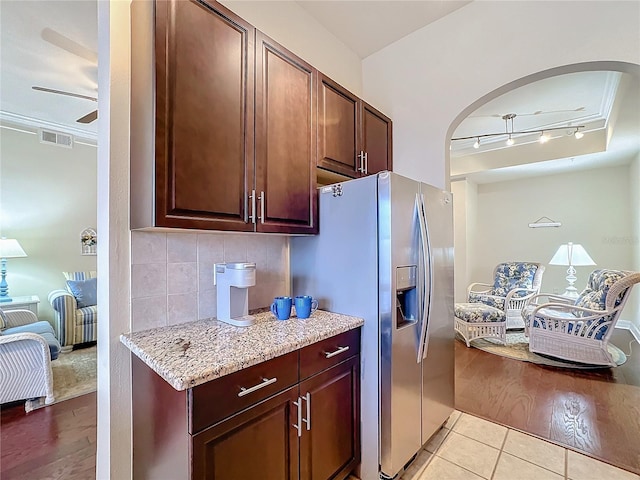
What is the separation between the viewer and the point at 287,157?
1663 millimetres

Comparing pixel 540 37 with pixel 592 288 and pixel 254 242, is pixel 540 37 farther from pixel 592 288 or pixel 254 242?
pixel 592 288

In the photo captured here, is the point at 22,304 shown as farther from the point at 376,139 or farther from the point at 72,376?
the point at 376,139

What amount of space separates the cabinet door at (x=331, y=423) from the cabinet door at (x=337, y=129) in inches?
48.4

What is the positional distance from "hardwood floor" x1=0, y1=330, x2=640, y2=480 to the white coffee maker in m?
1.30

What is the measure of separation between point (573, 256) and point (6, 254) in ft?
24.9

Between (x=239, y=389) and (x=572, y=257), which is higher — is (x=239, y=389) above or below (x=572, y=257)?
→ below

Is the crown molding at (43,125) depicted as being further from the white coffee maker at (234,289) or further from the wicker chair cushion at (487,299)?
the wicker chair cushion at (487,299)

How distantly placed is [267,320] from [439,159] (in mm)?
1803

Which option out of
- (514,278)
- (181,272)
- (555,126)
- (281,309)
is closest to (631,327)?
(514,278)

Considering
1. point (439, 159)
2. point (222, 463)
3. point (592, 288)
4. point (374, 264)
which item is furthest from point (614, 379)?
point (222, 463)

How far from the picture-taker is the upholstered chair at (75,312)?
364 cm

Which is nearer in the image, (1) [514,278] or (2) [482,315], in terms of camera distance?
(2) [482,315]

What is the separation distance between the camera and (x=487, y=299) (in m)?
4.40

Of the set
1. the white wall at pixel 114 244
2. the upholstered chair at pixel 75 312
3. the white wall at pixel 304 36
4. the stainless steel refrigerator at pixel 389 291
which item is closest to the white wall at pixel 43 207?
the upholstered chair at pixel 75 312
